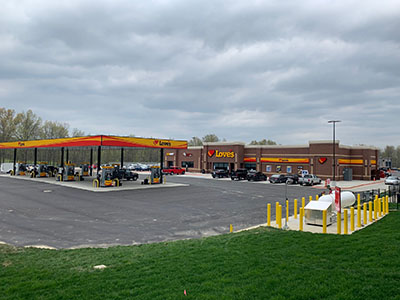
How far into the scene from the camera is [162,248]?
9102 millimetres

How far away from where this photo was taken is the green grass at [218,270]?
17.6 feet

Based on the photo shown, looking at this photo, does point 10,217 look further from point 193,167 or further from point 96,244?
point 193,167

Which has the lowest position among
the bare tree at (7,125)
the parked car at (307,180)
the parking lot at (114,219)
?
the parking lot at (114,219)

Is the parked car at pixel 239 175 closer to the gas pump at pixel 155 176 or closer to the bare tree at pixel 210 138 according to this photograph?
the gas pump at pixel 155 176

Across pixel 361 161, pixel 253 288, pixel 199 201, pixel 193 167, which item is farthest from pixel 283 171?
pixel 253 288

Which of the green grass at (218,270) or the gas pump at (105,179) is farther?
the gas pump at (105,179)

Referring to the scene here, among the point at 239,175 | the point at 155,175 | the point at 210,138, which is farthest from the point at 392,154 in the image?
the point at 155,175

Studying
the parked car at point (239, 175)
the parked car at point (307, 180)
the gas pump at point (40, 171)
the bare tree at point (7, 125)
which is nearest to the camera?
the parked car at point (307, 180)

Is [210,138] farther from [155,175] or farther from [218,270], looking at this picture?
[218,270]

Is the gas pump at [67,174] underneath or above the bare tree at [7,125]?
underneath

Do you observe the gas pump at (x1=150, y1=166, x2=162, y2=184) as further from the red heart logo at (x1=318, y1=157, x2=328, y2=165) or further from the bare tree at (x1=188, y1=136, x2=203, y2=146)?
the bare tree at (x1=188, y1=136, x2=203, y2=146)

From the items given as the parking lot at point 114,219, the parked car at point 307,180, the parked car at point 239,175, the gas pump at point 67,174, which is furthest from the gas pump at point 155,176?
the parked car at point 307,180

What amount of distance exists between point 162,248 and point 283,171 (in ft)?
151

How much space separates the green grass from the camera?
5.36m
